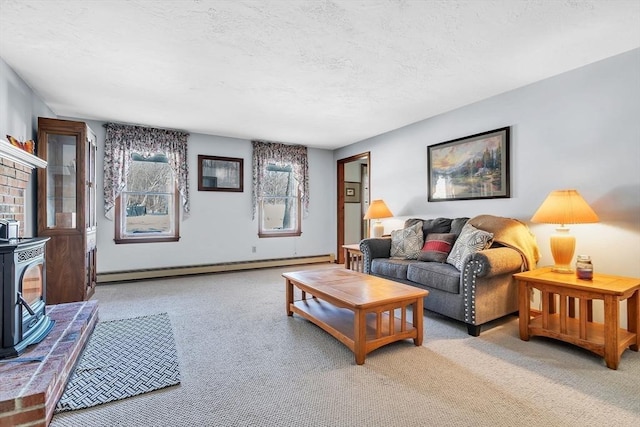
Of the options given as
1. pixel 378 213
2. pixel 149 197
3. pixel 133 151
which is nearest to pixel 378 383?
pixel 378 213

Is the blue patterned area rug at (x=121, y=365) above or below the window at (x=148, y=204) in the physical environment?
below

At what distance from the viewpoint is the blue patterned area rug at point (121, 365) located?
5.92 feet

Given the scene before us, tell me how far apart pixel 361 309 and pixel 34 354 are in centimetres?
203

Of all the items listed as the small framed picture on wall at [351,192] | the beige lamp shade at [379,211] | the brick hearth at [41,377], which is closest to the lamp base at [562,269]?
the beige lamp shade at [379,211]

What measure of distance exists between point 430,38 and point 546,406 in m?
2.52

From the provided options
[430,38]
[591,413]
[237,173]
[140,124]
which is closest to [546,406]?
[591,413]

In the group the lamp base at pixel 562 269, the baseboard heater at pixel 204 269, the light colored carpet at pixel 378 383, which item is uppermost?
the lamp base at pixel 562 269

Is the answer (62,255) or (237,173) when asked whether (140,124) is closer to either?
(237,173)

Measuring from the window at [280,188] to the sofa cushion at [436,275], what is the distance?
10.8ft

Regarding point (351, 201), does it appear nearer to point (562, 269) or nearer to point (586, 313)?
point (562, 269)

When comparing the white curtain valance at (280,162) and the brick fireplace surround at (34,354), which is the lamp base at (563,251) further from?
the white curtain valance at (280,162)

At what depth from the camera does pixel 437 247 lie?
3518 mm

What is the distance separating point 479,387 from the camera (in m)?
1.89

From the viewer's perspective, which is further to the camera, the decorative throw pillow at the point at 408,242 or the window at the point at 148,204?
the window at the point at 148,204
